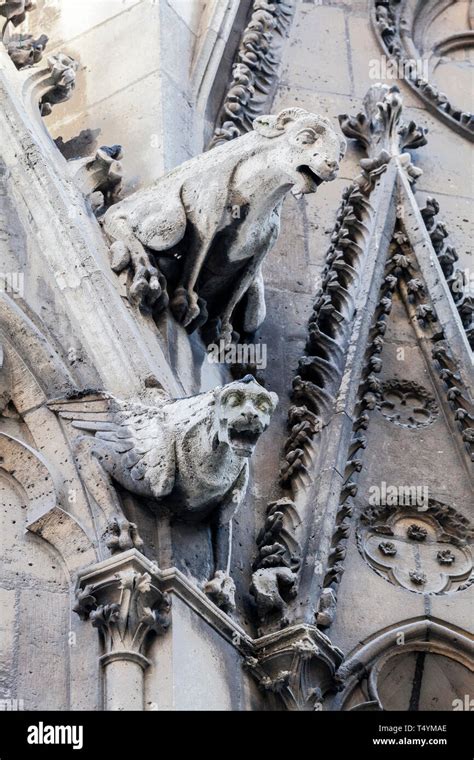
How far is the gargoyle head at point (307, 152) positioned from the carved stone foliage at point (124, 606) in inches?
91.7

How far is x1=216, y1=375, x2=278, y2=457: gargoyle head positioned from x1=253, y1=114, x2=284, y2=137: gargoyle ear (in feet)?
6.24

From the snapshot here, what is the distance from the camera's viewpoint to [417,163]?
13.4m

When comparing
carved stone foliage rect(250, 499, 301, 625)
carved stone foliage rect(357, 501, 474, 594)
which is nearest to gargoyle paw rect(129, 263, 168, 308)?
carved stone foliage rect(250, 499, 301, 625)

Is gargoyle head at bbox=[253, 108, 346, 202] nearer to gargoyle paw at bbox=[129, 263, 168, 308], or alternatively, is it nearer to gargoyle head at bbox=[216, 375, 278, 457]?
gargoyle paw at bbox=[129, 263, 168, 308]

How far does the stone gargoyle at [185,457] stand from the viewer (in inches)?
362

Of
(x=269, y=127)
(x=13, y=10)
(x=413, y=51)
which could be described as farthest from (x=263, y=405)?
(x=413, y=51)

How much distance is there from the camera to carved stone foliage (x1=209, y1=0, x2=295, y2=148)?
42.0 ft

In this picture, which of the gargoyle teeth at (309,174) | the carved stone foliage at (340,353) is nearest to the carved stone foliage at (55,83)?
the carved stone foliage at (340,353)

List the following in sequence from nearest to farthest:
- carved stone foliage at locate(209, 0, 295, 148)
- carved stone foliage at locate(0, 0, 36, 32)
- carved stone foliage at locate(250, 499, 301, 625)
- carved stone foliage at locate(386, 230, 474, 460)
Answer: carved stone foliage at locate(250, 499, 301, 625)
carved stone foliage at locate(386, 230, 474, 460)
carved stone foliage at locate(0, 0, 36, 32)
carved stone foliage at locate(209, 0, 295, 148)

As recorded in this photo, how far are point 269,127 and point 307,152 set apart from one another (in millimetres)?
339

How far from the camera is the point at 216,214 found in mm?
10656

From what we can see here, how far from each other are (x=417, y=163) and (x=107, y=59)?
2003 mm
